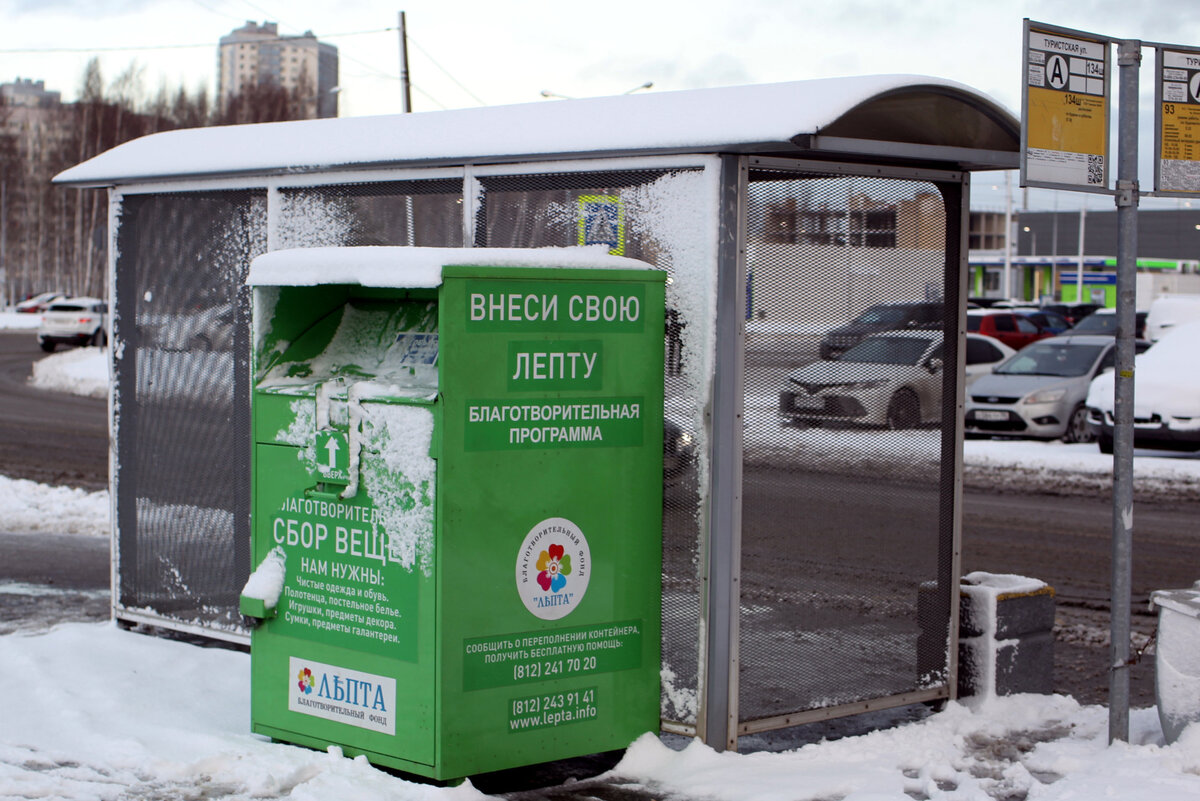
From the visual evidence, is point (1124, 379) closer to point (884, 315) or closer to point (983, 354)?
point (884, 315)

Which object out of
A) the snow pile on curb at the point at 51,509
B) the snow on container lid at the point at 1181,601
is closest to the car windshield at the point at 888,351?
the snow on container lid at the point at 1181,601

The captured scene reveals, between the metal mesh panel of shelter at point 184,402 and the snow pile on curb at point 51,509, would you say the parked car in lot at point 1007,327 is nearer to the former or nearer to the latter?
the snow pile on curb at point 51,509

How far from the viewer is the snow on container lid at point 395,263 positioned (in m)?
4.85

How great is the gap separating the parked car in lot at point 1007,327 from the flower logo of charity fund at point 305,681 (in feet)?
90.1

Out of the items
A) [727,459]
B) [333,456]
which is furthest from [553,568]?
[333,456]

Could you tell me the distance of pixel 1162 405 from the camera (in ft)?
53.6

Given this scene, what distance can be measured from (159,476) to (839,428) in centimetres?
359

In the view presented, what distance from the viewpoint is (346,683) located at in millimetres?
5105

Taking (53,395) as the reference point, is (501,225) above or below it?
above

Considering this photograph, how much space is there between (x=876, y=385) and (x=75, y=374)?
26396 mm

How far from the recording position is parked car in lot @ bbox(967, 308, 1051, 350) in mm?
31800

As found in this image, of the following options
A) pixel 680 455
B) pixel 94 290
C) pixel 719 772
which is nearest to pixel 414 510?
pixel 680 455

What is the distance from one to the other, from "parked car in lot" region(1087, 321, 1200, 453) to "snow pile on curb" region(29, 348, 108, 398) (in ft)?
52.5

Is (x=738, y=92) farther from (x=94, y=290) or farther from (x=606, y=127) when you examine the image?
(x=94, y=290)
